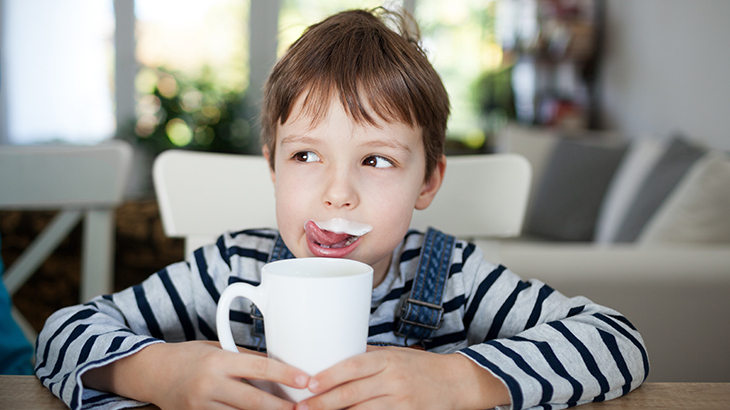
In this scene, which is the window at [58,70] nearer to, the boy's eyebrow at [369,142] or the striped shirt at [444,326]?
the striped shirt at [444,326]

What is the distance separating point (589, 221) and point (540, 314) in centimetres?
211

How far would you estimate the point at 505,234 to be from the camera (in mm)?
977

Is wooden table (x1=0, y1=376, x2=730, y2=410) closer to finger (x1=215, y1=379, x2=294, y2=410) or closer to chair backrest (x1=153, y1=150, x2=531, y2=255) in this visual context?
finger (x1=215, y1=379, x2=294, y2=410)

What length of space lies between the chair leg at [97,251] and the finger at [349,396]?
1009 millimetres

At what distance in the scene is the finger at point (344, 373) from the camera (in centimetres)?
41

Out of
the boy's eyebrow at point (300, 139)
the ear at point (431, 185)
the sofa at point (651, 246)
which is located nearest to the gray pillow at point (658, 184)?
the sofa at point (651, 246)

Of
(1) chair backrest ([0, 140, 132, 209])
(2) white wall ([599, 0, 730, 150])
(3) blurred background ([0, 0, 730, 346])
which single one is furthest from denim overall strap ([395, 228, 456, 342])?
(3) blurred background ([0, 0, 730, 346])

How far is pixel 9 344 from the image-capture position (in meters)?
0.93

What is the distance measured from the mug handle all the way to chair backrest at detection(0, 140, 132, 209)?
2.98 ft

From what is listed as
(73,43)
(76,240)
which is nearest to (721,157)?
(76,240)

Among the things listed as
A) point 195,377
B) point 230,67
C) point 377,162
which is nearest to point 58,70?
point 230,67

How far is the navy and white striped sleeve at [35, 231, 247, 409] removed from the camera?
51 cm

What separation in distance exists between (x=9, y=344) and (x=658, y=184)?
6.78ft

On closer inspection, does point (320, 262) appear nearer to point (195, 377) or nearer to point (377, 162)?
point (195, 377)
